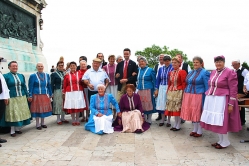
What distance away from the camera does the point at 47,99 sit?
19.8 ft

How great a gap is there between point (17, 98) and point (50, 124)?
56.0 inches

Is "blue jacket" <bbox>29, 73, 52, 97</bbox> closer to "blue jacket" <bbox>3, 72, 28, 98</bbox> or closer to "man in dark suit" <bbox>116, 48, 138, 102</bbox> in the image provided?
"blue jacket" <bbox>3, 72, 28, 98</bbox>

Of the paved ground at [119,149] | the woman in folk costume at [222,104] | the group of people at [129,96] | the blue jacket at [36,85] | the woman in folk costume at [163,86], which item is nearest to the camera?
the paved ground at [119,149]

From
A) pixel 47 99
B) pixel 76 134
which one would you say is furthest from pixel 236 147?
pixel 47 99

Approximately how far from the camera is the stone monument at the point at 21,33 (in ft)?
22.7

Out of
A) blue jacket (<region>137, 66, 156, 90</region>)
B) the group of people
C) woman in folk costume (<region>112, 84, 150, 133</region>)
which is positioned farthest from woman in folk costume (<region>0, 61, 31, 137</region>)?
blue jacket (<region>137, 66, 156, 90</region>)

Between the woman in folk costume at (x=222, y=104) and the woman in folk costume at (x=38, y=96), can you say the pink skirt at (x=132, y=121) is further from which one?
the woman in folk costume at (x=38, y=96)

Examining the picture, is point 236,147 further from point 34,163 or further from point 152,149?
point 34,163

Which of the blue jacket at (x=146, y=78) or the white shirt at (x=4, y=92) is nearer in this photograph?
the white shirt at (x=4, y=92)

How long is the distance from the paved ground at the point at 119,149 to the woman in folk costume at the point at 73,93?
2.28 feet

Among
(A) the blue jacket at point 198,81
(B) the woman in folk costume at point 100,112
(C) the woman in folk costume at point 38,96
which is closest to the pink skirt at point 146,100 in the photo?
(B) the woman in folk costume at point 100,112

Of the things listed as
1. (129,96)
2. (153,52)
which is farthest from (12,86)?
(153,52)

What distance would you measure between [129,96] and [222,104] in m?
2.24

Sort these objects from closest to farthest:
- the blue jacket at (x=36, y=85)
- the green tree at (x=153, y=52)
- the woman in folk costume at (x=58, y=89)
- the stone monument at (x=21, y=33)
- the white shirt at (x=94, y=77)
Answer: the blue jacket at (x=36, y=85)
the white shirt at (x=94, y=77)
the woman in folk costume at (x=58, y=89)
the stone monument at (x=21, y=33)
the green tree at (x=153, y=52)
